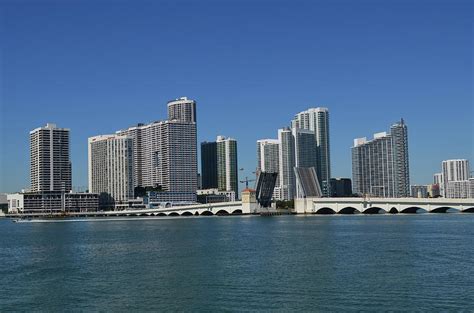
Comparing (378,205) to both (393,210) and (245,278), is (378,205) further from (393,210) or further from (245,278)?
(245,278)

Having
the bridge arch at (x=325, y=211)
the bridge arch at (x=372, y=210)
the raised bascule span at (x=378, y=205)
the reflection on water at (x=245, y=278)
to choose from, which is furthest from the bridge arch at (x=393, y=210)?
the reflection on water at (x=245, y=278)

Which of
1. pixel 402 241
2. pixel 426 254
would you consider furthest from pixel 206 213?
pixel 426 254

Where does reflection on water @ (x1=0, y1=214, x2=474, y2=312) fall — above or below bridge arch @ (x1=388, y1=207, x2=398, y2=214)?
above

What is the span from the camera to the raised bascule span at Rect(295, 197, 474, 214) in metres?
142

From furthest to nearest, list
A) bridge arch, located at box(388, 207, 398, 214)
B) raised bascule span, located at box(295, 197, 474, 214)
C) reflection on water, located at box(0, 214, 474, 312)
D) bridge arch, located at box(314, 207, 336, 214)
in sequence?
bridge arch, located at box(314, 207, 336, 214)
bridge arch, located at box(388, 207, 398, 214)
raised bascule span, located at box(295, 197, 474, 214)
reflection on water, located at box(0, 214, 474, 312)

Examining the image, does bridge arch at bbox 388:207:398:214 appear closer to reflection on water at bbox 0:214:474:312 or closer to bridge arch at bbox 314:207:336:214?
bridge arch at bbox 314:207:336:214

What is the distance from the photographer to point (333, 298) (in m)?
29.1

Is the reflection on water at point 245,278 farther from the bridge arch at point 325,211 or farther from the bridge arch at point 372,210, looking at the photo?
the bridge arch at point 325,211

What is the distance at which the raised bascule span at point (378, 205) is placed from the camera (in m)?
142

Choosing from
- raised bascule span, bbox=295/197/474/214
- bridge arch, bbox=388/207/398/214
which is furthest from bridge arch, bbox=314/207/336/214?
bridge arch, bbox=388/207/398/214

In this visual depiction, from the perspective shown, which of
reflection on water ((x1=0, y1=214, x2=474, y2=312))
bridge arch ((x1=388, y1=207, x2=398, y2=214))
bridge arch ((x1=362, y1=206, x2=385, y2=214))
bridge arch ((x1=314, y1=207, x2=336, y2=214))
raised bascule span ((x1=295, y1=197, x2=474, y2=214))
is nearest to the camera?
reflection on water ((x1=0, y1=214, x2=474, y2=312))

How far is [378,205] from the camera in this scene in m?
154

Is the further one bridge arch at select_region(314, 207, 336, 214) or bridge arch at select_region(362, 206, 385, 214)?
bridge arch at select_region(314, 207, 336, 214)

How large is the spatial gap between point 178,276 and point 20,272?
36.7ft
